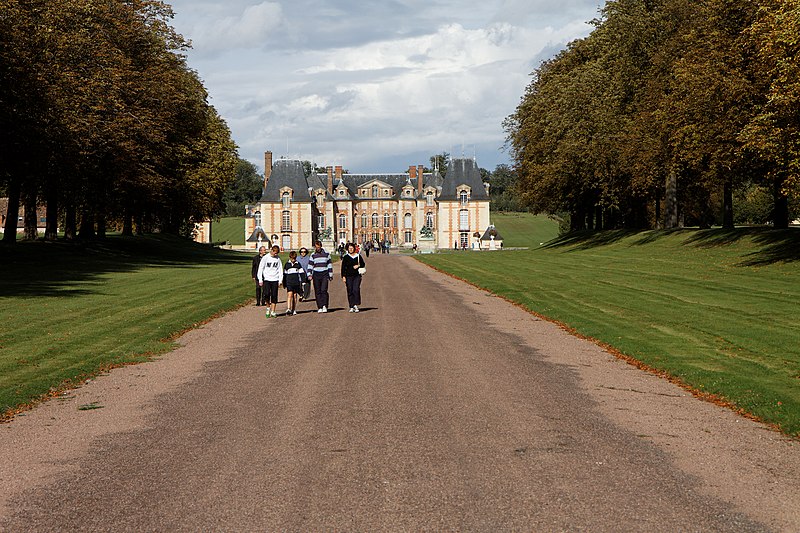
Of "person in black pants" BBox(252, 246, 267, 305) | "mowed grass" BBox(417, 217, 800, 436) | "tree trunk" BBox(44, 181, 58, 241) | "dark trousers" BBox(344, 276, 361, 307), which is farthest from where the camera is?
"tree trunk" BBox(44, 181, 58, 241)

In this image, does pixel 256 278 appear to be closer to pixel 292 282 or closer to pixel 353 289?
pixel 292 282

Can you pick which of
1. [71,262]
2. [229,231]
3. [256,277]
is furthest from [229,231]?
[256,277]

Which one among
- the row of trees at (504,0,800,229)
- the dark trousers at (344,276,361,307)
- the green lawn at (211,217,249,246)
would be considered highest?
the row of trees at (504,0,800,229)

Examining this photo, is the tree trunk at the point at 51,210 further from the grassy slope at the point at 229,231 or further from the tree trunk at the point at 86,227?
the grassy slope at the point at 229,231

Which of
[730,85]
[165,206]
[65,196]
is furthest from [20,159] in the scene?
[730,85]

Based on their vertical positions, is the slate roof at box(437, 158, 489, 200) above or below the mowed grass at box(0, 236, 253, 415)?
above

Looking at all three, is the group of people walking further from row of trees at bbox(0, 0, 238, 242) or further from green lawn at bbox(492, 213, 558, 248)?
green lawn at bbox(492, 213, 558, 248)

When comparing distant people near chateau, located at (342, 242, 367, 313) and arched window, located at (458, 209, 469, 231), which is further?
arched window, located at (458, 209, 469, 231)

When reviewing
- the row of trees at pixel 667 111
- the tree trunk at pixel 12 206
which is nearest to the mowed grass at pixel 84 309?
the tree trunk at pixel 12 206

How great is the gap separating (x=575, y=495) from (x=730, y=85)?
3502 centimetres

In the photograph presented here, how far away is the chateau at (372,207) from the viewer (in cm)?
13025

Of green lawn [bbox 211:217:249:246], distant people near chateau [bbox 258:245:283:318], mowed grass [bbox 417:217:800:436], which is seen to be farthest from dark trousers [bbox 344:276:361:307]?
green lawn [bbox 211:217:249:246]

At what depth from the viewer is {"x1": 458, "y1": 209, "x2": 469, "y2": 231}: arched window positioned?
130m

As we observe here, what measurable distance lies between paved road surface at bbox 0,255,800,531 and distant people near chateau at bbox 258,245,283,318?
915 centimetres
